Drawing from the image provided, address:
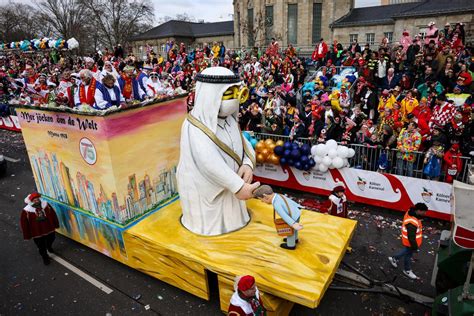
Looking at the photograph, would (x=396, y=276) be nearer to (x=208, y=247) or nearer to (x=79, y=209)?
(x=208, y=247)

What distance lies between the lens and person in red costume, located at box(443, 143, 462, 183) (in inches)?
263

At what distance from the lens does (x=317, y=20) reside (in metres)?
32.6

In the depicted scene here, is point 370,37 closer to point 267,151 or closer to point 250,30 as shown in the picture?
point 250,30

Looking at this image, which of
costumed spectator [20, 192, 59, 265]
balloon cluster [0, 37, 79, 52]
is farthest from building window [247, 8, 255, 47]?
costumed spectator [20, 192, 59, 265]

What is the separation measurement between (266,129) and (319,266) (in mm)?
6000

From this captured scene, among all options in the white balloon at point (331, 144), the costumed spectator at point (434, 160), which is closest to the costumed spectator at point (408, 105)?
the costumed spectator at point (434, 160)

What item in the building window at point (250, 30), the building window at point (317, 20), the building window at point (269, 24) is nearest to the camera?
the building window at point (317, 20)

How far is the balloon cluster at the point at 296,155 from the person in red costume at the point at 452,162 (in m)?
2.81

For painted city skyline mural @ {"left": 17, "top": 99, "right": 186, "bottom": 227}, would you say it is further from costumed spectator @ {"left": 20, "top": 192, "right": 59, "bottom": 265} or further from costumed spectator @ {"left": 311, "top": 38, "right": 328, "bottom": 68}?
costumed spectator @ {"left": 311, "top": 38, "right": 328, "bottom": 68}

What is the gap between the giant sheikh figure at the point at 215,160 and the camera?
424cm

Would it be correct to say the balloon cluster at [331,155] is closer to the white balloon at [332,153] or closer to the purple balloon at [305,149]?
the white balloon at [332,153]

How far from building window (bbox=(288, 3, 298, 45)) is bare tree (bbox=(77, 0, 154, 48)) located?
2495cm

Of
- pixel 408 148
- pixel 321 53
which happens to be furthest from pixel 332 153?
pixel 321 53

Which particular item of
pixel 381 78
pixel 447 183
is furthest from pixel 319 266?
pixel 381 78
